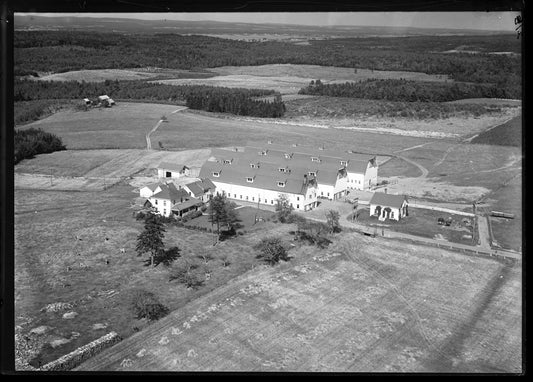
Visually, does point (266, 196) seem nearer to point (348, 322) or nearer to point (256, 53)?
point (256, 53)

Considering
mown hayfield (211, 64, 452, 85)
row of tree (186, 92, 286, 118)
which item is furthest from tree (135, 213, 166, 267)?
row of tree (186, 92, 286, 118)

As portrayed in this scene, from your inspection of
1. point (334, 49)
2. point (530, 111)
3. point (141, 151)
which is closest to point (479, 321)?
point (530, 111)

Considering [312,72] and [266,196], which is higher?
[312,72]

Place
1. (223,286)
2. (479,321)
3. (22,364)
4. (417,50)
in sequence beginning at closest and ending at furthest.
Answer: (22,364) → (479,321) → (223,286) → (417,50)

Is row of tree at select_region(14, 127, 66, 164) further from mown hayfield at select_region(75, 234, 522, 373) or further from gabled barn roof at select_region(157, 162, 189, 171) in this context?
mown hayfield at select_region(75, 234, 522, 373)

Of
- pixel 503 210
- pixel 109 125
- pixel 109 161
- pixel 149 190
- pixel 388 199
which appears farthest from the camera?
pixel 109 125

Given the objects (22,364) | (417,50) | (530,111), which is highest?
(417,50)

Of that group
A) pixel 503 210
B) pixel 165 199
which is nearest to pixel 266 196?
pixel 165 199

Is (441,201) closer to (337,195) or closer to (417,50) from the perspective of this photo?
(337,195)
